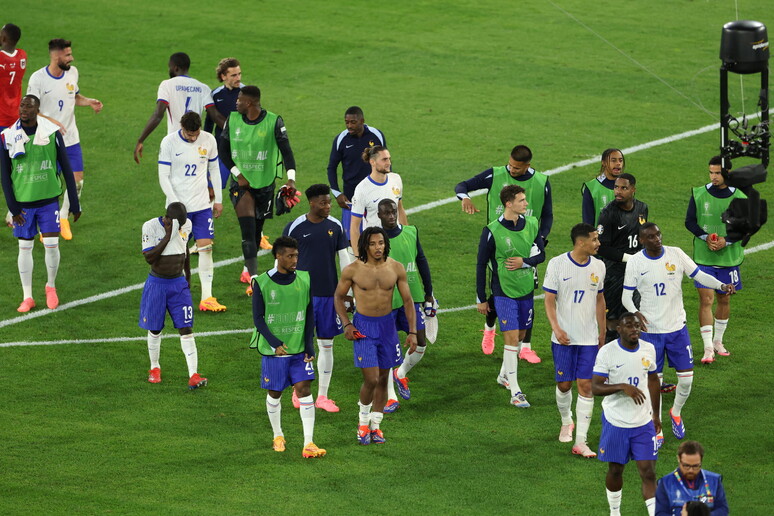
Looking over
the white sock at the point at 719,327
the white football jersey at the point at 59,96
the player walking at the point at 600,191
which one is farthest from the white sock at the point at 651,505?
the white football jersey at the point at 59,96

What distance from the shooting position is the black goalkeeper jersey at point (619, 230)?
42.9 feet

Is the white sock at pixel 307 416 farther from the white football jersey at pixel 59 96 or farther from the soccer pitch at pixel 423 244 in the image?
the white football jersey at pixel 59 96

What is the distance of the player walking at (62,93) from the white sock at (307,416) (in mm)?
7170

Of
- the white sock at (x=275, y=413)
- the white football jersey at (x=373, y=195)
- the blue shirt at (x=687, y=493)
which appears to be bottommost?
the white sock at (x=275, y=413)

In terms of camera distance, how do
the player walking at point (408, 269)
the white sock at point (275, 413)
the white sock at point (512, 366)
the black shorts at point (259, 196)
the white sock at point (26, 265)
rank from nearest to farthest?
the white sock at point (275, 413) < the player walking at point (408, 269) < the white sock at point (512, 366) < the white sock at point (26, 265) < the black shorts at point (259, 196)

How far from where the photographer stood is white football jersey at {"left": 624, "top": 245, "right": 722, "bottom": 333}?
12.0 metres

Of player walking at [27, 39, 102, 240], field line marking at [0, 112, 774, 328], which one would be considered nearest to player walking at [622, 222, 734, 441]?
field line marking at [0, 112, 774, 328]

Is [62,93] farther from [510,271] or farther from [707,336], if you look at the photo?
[707,336]

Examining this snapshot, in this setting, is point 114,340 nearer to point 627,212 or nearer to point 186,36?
point 627,212

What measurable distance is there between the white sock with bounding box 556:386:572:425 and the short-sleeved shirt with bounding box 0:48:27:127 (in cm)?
991

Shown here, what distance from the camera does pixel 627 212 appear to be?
43.0ft

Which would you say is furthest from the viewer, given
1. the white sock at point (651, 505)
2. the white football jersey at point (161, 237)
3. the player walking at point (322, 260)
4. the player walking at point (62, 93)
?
the player walking at point (62, 93)

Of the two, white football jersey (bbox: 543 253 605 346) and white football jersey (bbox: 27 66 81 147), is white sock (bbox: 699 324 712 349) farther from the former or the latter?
white football jersey (bbox: 27 66 81 147)

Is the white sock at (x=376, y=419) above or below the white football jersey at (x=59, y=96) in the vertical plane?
below
